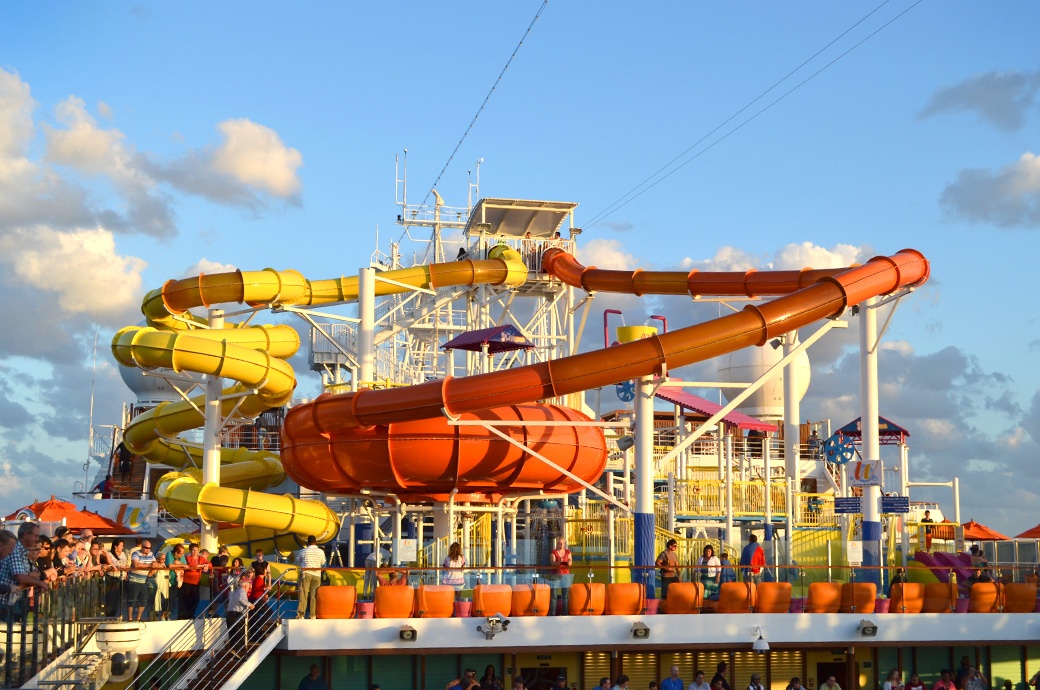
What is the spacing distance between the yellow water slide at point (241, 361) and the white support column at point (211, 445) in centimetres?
51

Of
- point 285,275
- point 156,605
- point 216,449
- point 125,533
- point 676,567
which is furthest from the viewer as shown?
point 125,533

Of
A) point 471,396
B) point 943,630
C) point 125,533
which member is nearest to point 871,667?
point 943,630

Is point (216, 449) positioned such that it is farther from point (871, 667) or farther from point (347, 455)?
point (871, 667)

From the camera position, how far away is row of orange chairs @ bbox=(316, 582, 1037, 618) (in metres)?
22.7

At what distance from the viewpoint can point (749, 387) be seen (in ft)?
85.6

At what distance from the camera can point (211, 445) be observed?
3272cm

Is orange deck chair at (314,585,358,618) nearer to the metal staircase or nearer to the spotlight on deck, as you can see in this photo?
the metal staircase

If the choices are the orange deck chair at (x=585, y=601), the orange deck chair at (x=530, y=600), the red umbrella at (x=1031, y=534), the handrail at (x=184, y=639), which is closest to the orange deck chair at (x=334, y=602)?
the handrail at (x=184, y=639)

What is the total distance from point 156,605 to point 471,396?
707cm

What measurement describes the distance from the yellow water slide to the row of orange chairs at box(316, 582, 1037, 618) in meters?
9.52

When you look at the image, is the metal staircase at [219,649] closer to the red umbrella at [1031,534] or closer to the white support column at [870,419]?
the white support column at [870,419]

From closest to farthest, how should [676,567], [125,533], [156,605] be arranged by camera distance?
[156,605]
[676,567]
[125,533]

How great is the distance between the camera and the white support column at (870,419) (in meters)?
26.9

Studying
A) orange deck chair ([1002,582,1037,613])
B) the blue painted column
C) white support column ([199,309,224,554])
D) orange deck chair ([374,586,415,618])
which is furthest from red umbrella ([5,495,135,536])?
orange deck chair ([1002,582,1037,613])
